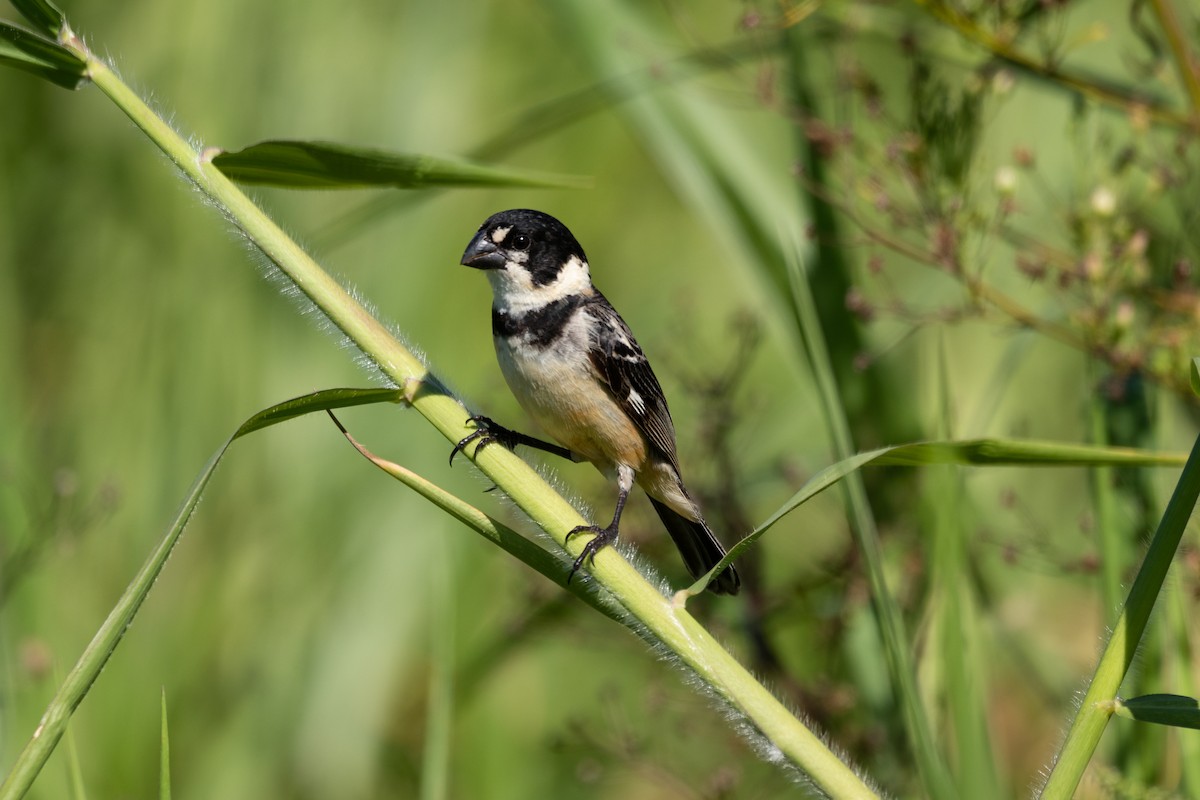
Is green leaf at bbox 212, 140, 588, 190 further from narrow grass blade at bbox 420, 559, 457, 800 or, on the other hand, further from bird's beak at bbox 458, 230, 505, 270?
narrow grass blade at bbox 420, 559, 457, 800

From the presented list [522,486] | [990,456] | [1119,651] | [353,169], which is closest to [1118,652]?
[1119,651]

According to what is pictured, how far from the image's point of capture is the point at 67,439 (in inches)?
155

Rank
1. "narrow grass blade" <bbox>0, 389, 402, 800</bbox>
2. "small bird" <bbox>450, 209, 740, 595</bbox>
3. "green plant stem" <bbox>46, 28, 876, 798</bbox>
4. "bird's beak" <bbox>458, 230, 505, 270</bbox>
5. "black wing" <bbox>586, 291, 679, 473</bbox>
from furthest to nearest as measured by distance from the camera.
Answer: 1. "black wing" <bbox>586, 291, 679, 473</bbox>
2. "small bird" <bbox>450, 209, 740, 595</bbox>
3. "bird's beak" <bbox>458, 230, 505, 270</bbox>
4. "green plant stem" <bbox>46, 28, 876, 798</bbox>
5. "narrow grass blade" <bbox>0, 389, 402, 800</bbox>

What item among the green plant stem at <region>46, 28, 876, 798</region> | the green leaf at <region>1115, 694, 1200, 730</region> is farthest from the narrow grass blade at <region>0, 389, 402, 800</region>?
the green leaf at <region>1115, 694, 1200, 730</region>

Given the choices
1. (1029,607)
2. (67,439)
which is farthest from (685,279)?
(67,439)

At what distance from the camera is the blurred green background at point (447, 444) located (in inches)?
117

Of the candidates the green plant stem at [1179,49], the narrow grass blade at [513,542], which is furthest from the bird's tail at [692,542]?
the green plant stem at [1179,49]

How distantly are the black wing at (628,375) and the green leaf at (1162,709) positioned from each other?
5.04 ft

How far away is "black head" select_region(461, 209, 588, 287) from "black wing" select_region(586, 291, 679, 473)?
14 cm

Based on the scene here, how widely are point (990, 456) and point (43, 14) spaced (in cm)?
129

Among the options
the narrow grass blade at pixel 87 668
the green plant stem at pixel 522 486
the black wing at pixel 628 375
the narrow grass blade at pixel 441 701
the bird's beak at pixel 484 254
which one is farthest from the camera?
the black wing at pixel 628 375

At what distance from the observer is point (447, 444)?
4.09 metres

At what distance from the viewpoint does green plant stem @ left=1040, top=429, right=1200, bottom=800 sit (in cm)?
147

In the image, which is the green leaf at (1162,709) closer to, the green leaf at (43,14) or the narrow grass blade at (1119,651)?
the narrow grass blade at (1119,651)
